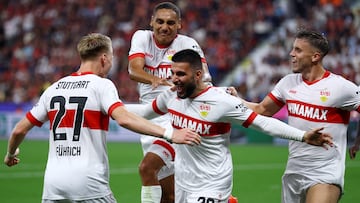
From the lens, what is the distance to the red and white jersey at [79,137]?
21.8 ft

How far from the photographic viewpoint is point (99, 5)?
3134 cm

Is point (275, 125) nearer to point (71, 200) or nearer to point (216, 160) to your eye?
point (216, 160)

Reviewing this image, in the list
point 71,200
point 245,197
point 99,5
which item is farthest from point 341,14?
point 71,200

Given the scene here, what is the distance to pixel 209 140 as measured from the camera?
23.6 ft

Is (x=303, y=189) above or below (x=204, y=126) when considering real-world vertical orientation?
below

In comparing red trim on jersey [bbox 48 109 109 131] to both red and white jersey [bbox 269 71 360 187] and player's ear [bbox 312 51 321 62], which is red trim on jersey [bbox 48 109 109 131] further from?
player's ear [bbox 312 51 321 62]

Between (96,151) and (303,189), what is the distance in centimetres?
234

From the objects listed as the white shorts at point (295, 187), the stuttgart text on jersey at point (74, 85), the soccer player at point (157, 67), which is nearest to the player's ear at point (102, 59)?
the stuttgart text on jersey at point (74, 85)

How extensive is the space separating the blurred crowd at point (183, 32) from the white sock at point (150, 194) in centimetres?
1542

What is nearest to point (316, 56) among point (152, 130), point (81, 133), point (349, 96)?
point (349, 96)

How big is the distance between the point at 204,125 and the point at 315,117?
1.30m

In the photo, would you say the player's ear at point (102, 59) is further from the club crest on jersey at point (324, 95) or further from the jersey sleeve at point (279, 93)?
the club crest on jersey at point (324, 95)

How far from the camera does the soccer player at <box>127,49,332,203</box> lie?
7074 millimetres

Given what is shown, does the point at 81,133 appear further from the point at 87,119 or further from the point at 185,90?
the point at 185,90
